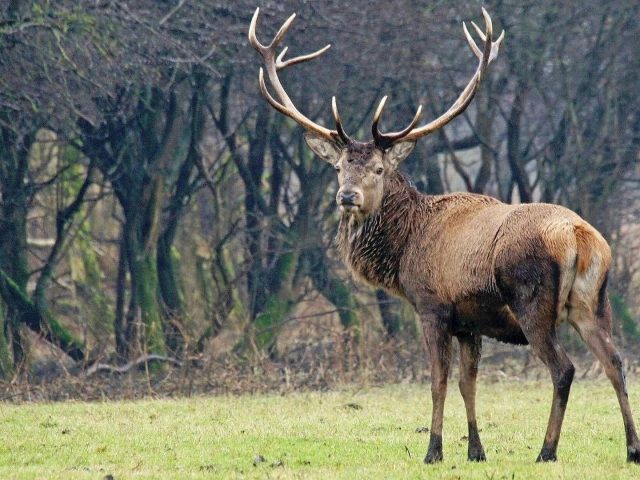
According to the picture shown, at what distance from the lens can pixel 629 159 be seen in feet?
74.2

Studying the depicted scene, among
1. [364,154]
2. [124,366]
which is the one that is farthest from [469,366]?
[124,366]

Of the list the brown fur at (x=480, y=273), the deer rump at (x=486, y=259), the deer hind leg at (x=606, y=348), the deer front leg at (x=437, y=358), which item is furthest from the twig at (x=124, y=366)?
the deer hind leg at (x=606, y=348)

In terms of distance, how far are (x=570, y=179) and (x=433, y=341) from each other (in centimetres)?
1281

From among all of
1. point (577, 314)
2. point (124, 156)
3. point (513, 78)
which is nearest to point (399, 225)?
point (577, 314)

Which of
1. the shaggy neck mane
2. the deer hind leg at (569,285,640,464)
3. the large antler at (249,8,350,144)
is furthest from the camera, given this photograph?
the large antler at (249,8,350,144)

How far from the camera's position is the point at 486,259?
1005 cm

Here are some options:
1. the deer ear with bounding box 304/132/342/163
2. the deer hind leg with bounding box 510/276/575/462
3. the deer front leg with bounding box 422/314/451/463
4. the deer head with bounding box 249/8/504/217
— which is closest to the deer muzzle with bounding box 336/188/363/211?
the deer head with bounding box 249/8/504/217

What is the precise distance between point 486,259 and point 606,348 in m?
1.03

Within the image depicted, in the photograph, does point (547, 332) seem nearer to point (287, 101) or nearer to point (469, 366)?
point (469, 366)

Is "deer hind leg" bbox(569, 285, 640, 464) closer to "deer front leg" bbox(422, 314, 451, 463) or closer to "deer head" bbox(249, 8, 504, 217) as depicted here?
"deer front leg" bbox(422, 314, 451, 463)

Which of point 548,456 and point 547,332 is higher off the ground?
point 547,332

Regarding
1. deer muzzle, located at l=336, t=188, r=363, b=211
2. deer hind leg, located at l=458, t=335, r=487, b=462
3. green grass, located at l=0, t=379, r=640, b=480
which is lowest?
green grass, located at l=0, t=379, r=640, b=480

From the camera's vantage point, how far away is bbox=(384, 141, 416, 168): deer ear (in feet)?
37.3

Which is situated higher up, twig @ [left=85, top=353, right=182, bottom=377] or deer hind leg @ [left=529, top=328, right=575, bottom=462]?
deer hind leg @ [left=529, top=328, right=575, bottom=462]
